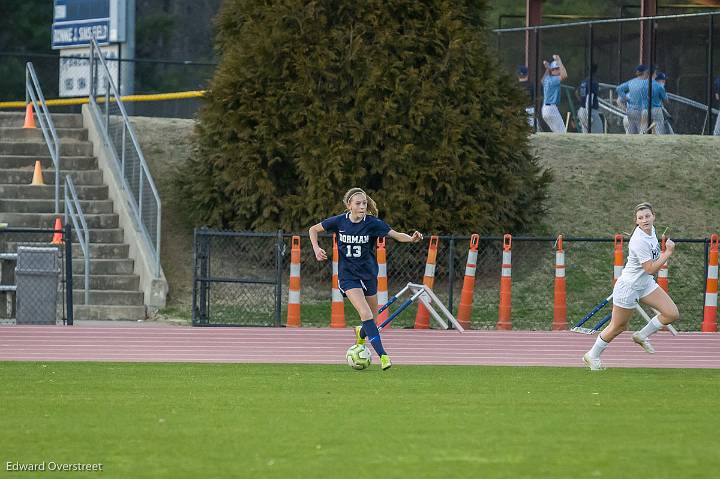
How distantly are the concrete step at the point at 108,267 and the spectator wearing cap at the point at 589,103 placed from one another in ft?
37.7

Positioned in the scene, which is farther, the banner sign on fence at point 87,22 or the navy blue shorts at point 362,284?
the banner sign on fence at point 87,22

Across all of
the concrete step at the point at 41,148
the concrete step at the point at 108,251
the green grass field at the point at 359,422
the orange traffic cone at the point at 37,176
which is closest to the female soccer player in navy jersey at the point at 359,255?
the green grass field at the point at 359,422

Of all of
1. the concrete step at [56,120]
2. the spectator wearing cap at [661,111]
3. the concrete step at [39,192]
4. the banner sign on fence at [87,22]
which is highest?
the banner sign on fence at [87,22]

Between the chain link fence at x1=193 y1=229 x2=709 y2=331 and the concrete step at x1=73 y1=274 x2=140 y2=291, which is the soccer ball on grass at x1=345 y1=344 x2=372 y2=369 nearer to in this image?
the chain link fence at x1=193 y1=229 x2=709 y2=331

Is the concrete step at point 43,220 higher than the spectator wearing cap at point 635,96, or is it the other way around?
the spectator wearing cap at point 635,96

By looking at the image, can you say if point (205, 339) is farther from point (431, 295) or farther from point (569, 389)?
point (569, 389)

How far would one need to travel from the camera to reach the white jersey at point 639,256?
48.0 feet

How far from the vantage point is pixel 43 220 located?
82.0 ft

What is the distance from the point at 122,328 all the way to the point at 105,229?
488 centimetres

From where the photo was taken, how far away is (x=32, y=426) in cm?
1017

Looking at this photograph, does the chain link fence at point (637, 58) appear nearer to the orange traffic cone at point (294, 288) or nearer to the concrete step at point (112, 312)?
the orange traffic cone at point (294, 288)

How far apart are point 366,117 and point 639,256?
982 cm

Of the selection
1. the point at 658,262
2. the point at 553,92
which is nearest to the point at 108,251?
the point at 553,92

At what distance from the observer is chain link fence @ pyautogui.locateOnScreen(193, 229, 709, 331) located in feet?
73.6
